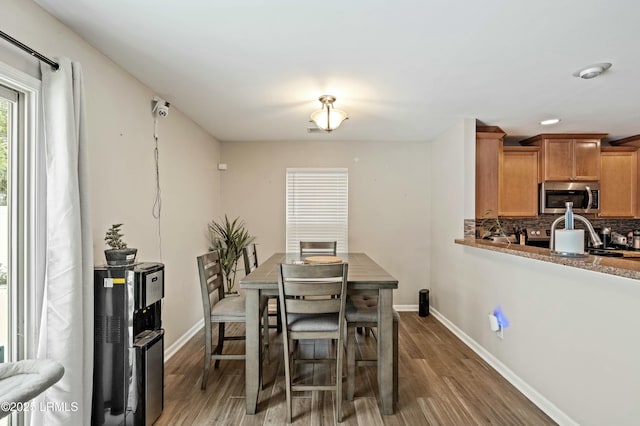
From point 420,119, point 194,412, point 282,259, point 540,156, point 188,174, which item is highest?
point 420,119

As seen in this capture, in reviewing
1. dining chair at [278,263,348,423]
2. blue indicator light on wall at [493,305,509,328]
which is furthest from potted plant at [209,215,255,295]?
blue indicator light on wall at [493,305,509,328]

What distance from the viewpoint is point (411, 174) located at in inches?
185

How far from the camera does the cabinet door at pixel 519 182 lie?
4.14m

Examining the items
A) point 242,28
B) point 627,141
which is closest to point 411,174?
point 627,141

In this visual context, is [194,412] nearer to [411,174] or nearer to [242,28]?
[242,28]

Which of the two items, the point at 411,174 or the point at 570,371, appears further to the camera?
the point at 411,174

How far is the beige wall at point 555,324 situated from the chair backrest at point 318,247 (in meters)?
1.46

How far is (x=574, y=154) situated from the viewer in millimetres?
4121

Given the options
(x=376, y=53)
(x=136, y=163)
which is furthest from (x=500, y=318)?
(x=136, y=163)

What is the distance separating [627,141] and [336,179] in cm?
399

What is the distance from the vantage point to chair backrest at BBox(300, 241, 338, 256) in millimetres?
3859

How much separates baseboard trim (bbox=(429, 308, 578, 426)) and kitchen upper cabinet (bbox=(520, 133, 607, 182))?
7.54ft

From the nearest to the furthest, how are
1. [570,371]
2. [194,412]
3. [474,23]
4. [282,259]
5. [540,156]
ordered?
[474,23]
[570,371]
[194,412]
[282,259]
[540,156]

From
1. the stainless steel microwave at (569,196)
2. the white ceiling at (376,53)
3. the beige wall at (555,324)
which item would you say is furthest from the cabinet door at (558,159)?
the beige wall at (555,324)
